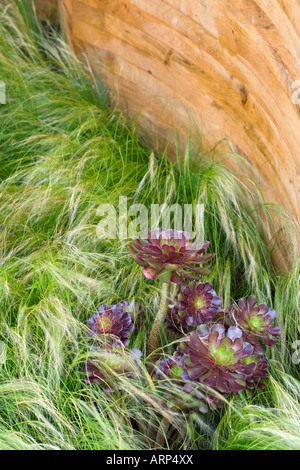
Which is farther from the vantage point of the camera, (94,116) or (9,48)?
(9,48)

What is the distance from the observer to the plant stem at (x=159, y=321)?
46.2 inches

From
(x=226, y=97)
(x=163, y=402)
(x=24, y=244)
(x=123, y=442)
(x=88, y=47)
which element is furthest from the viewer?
(x=88, y=47)

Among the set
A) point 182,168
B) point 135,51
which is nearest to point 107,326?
point 182,168

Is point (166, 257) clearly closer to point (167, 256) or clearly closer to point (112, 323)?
point (167, 256)

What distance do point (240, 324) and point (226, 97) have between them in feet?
2.92

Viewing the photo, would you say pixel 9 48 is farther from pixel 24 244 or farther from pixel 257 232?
pixel 257 232

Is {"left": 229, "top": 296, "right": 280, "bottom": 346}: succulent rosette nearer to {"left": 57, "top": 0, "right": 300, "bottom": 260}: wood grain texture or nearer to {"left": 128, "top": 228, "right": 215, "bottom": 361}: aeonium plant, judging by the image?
{"left": 128, "top": 228, "right": 215, "bottom": 361}: aeonium plant

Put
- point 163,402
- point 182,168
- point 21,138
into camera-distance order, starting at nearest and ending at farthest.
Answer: point 163,402, point 182,168, point 21,138

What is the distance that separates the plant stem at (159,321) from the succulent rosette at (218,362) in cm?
14

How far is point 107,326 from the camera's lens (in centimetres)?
121

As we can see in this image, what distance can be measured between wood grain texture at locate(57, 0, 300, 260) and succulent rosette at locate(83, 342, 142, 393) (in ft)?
2.23

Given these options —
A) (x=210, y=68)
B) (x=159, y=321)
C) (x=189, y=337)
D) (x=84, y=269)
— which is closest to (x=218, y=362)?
(x=189, y=337)

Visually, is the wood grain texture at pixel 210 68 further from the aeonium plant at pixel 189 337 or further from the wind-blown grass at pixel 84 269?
the aeonium plant at pixel 189 337

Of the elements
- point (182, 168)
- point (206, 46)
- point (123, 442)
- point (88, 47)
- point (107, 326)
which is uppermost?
point (88, 47)
